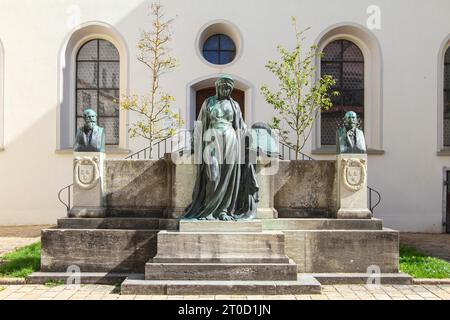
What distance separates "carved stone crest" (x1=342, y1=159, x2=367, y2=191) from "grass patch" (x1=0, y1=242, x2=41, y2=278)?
15.2 feet

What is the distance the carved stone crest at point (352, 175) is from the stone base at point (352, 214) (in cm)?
32

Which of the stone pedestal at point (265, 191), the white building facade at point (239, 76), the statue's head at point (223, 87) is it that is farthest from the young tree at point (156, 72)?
the stone pedestal at point (265, 191)

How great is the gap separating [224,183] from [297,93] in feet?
21.8

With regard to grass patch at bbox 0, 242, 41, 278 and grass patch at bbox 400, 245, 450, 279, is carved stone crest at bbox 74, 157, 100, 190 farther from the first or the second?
grass patch at bbox 400, 245, 450, 279

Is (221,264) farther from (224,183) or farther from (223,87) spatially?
(223,87)

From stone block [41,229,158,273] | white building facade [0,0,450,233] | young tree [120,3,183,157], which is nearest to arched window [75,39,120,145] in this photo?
white building facade [0,0,450,233]

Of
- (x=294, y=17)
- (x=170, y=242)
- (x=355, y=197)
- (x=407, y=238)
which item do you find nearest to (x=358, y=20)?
(x=294, y=17)

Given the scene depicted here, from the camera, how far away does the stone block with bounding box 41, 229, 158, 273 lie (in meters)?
7.45

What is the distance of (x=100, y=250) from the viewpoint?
7.46 m

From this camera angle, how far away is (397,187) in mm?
14141

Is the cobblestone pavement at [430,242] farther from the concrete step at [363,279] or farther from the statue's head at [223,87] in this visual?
the statue's head at [223,87]

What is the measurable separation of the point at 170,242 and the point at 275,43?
28.3 ft

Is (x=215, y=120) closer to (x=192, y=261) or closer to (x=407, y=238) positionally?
(x=192, y=261)

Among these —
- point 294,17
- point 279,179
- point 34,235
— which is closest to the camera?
point 279,179
